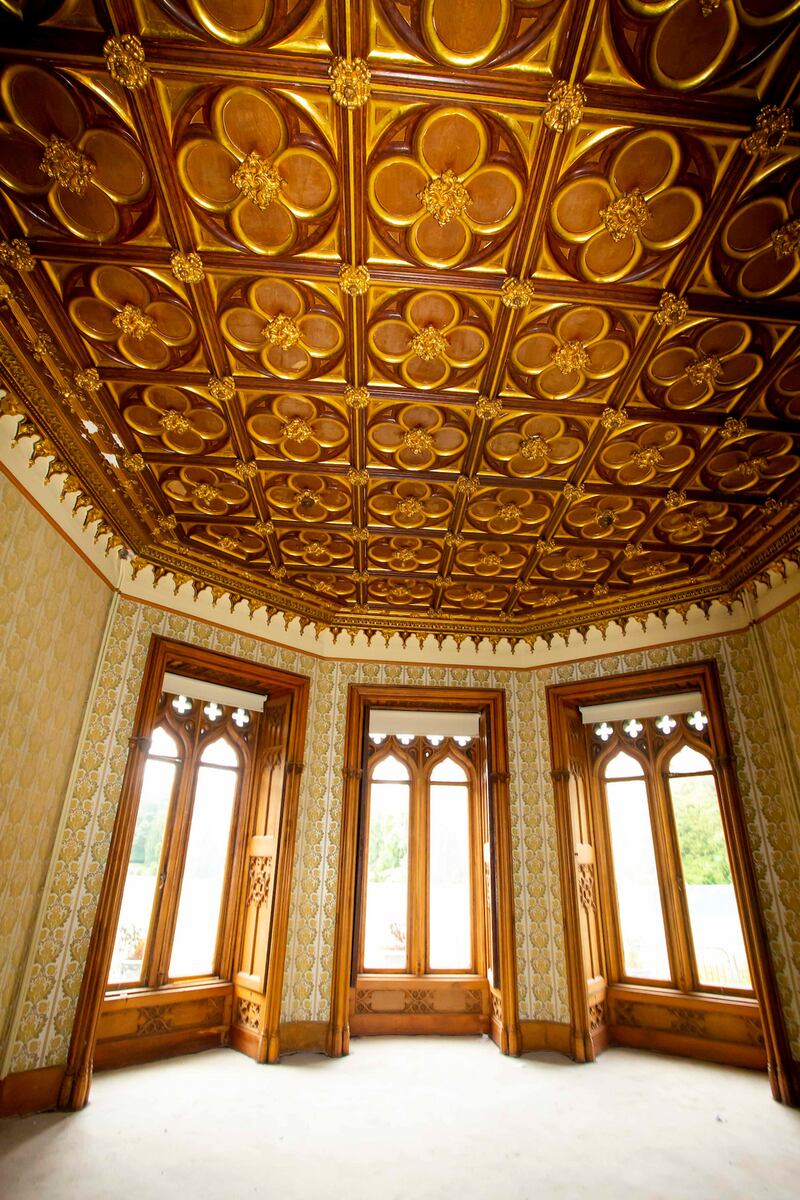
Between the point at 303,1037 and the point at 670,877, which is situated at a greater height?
the point at 670,877

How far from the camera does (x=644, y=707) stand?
6898 mm

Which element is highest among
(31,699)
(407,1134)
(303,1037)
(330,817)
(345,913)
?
(31,699)

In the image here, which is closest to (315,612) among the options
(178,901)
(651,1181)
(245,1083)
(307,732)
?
(307,732)

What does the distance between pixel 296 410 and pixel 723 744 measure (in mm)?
4991

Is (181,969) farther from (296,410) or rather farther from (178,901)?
(296,410)

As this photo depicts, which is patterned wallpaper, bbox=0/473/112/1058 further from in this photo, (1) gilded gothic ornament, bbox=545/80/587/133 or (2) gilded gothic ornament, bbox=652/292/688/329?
(2) gilded gothic ornament, bbox=652/292/688/329

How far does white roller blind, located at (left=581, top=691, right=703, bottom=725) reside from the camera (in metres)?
6.55

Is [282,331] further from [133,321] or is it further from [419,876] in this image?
[419,876]

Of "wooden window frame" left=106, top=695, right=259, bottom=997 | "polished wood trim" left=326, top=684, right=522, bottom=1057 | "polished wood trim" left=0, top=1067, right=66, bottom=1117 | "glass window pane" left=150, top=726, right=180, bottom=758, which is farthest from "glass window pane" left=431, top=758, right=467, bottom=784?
"polished wood trim" left=0, top=1067, right=66, bottom=1117

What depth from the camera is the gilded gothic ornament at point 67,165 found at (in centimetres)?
273

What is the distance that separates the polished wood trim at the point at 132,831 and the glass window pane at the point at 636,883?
392 cm

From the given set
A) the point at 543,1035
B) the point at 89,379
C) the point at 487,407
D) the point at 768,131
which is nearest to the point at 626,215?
the point at 768,131

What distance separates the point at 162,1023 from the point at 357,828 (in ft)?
8.29

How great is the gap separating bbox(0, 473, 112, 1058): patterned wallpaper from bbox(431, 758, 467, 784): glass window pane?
181 inches
